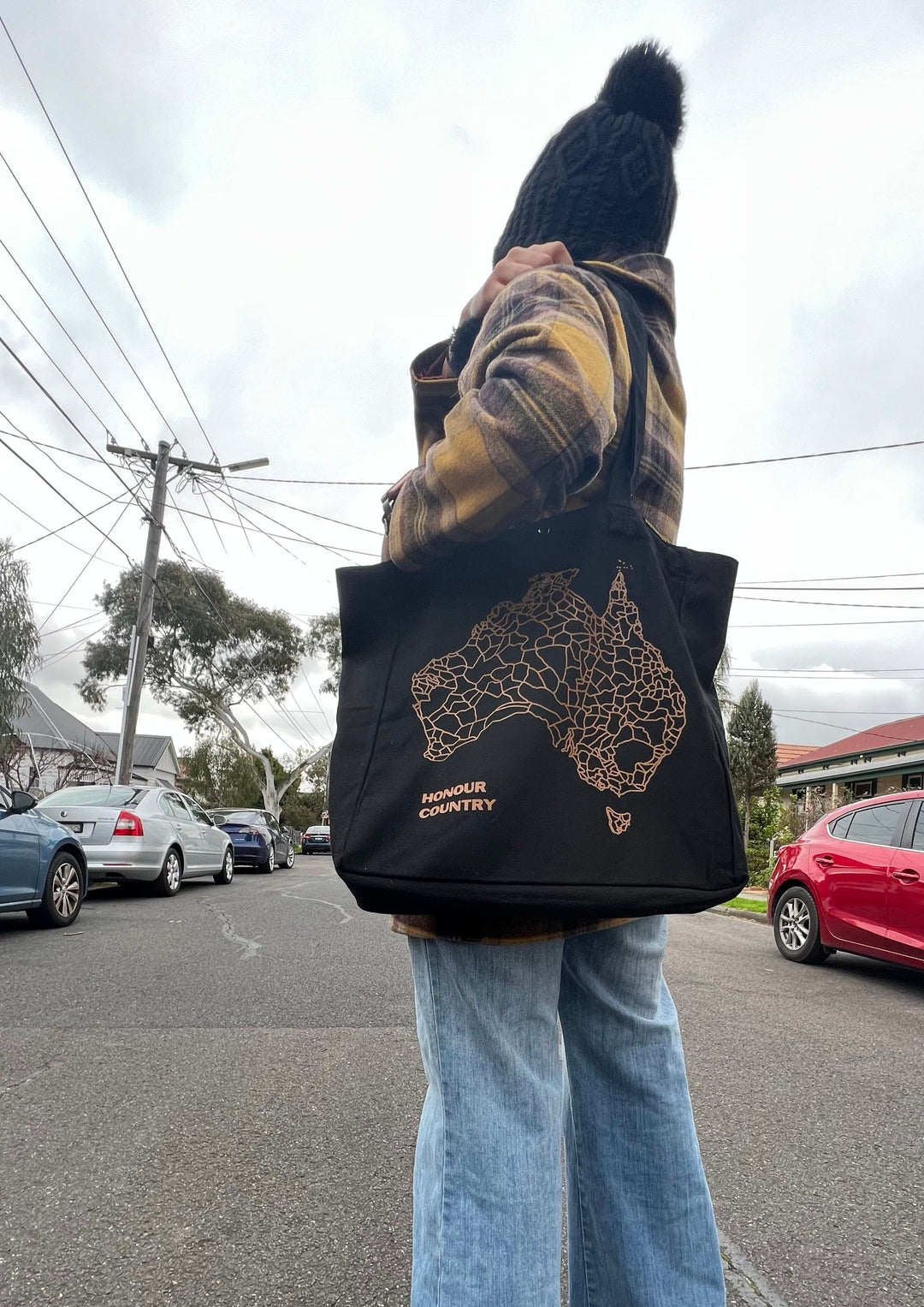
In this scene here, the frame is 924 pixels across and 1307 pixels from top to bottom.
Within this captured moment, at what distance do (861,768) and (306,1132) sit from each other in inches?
1038

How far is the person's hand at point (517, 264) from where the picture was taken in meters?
1.17

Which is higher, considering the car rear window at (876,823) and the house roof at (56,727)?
the house roof at (56,727)

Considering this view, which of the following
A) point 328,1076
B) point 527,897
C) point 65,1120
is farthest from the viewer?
point 328,1076

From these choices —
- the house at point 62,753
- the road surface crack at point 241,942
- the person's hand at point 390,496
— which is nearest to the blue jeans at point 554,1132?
the person's hand at point 390,496

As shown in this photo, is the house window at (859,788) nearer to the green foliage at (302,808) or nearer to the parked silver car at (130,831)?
the parked silver car at (130,831)

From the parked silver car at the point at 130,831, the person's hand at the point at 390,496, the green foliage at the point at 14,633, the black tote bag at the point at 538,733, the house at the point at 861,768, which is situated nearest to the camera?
the black tote bag at the point at 538,733

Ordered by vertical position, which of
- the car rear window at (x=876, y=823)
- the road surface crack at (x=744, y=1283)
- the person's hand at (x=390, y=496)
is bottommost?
the road surface crack at (x=744, y=1283)

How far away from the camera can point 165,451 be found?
693 inches

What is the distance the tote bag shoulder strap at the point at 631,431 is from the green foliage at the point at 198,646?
86.4 feet

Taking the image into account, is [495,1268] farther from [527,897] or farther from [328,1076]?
[328,1076]

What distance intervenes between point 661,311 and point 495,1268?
4.25 feet

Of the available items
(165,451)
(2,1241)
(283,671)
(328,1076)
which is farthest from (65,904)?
(283,671)

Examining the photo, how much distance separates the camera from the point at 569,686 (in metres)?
1.01

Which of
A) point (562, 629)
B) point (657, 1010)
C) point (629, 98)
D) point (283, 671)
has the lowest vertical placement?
point (657, 1010)
